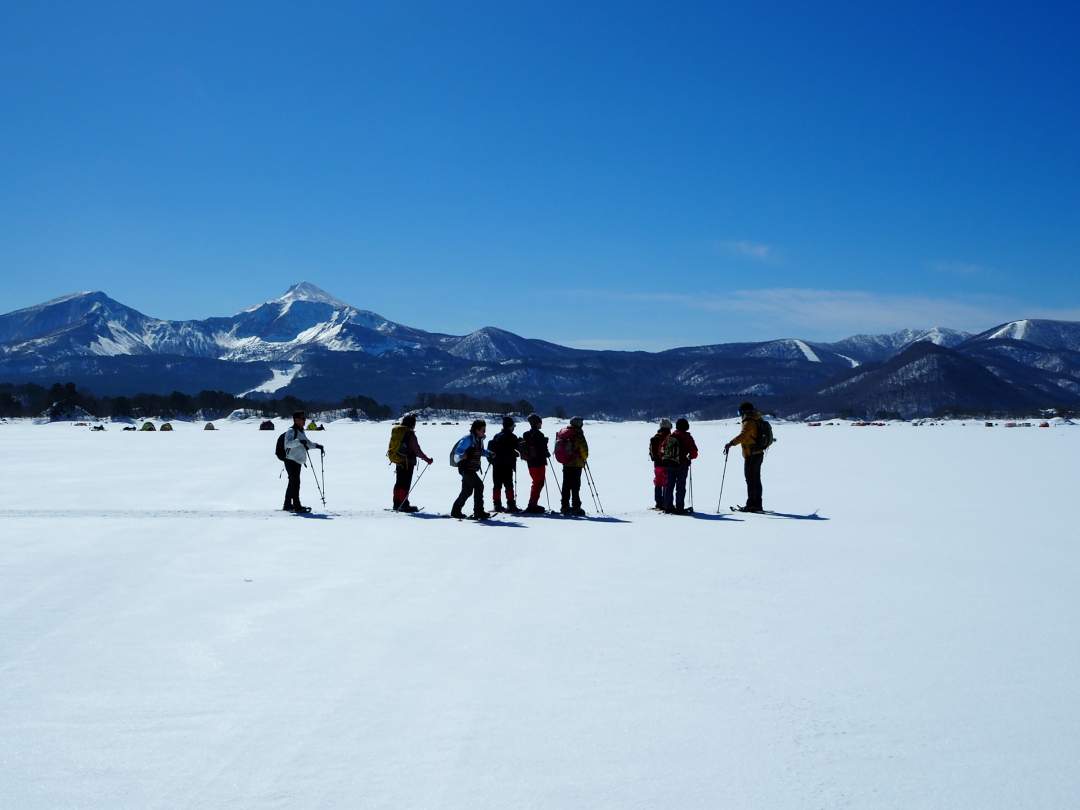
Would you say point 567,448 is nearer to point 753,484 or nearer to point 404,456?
point 404,456

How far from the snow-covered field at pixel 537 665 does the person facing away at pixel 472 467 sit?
0.93m

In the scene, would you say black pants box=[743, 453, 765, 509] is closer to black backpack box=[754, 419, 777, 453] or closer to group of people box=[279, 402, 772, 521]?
group of people box=[279, 402, 772, 521]

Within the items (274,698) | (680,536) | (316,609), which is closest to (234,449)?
(680,536)

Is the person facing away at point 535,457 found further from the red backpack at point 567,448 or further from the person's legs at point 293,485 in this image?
the person's legs at point 293,485

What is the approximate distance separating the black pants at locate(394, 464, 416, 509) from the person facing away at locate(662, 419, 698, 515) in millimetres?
4489

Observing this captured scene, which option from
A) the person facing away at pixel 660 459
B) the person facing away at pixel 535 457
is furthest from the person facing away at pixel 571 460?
the person facing away at pixel 660 459

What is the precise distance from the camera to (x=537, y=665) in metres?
6.34

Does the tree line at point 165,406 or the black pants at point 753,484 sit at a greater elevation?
the tree line at point 165,406

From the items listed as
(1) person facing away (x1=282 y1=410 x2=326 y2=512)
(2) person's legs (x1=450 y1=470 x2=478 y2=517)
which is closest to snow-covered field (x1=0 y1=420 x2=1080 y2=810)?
(2) person's legs (x1=450 y1=470 x2=478 y2=517)

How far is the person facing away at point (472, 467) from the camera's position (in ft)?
46.1

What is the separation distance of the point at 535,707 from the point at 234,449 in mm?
32287

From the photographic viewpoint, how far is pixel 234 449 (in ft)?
116

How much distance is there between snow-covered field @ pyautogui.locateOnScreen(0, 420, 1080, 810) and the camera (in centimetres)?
456

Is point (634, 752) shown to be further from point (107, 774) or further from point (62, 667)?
point (62, 667)
